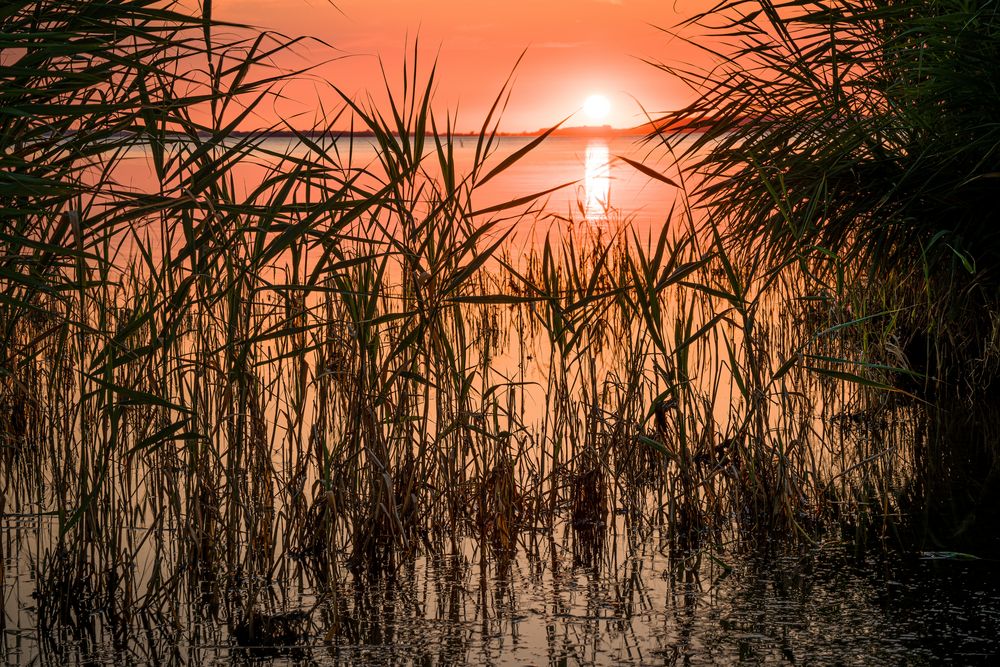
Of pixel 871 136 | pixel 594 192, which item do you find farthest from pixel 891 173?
pixel 594 192

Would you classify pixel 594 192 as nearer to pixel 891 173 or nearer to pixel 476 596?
pixel 891 173

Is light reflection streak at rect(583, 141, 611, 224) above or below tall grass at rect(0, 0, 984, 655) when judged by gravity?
above

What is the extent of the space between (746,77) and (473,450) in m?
3.20

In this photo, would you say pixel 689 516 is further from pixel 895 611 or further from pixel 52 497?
pixel 52 497

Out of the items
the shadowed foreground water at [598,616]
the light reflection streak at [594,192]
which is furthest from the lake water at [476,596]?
the light reflection streak at [594,192]

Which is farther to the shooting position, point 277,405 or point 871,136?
point 871,136

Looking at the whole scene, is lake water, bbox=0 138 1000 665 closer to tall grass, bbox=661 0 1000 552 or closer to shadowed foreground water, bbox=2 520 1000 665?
shadowed foreground water, bbox=2 520 1000 665

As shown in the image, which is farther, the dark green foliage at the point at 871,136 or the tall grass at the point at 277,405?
the dark green foliage at the point at 871,136

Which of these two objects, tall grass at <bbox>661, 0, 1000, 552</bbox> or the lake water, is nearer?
the lake water

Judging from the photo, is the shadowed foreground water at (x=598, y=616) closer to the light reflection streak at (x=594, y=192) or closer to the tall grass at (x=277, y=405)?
the tall grass at (x=277, y=405)

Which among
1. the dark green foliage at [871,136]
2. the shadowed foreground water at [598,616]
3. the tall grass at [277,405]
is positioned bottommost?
the shadowed foreground water at [598,616]

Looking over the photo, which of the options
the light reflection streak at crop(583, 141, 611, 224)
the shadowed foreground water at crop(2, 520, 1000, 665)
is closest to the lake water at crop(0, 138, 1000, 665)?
the shadowed foreground water at crop(2, 520, 1000, 665)

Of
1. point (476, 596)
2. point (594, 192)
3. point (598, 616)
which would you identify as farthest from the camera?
point (594, 192)

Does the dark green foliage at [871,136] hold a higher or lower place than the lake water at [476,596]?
higher
